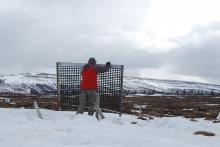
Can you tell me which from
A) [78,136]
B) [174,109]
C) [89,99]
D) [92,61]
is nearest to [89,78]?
[92,61]

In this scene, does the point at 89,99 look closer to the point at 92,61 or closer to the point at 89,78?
the point at 89,78

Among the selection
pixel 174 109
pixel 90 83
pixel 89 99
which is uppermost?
pixel 90 83

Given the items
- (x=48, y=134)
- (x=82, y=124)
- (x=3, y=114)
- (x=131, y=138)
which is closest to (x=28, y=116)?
(x=3, y=114)

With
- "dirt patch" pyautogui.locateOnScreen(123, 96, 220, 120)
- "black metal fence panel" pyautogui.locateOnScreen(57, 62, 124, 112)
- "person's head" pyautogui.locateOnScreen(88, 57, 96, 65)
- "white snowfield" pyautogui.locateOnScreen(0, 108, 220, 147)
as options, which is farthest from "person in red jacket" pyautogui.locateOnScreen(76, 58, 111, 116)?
"dirt patch" pyautogui.locateOnScreen(123, 96, 220, 120)

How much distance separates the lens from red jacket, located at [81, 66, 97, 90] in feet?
59.6

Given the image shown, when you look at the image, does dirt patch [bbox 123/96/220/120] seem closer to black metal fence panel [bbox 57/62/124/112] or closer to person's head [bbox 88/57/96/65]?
black metal fence panel [bbox 57/62/124/112]

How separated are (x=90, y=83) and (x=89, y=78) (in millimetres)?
201

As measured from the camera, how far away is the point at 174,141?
38.5ft

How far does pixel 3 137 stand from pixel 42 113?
553cm

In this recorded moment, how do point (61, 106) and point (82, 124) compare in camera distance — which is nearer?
point (82, 124)

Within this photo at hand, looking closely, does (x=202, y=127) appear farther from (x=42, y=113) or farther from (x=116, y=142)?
(x=116, y=142)

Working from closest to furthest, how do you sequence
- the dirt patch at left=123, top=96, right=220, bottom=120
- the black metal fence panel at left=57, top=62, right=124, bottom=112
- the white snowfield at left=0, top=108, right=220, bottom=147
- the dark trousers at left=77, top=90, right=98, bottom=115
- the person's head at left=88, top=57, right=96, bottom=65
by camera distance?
the white snowfield at left=0, top=108, right=220, bottom=147 → the person's head at left=88, top=57, right=96, bottom=65 → the dark trousers at left=77, top=90, right=98, bottom=115 → the black metal fence panel at left=57, top=62, right=124, bottom=112 → the dirt patch at left=123, top=96, right=220, bottom=120

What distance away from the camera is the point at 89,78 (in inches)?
717

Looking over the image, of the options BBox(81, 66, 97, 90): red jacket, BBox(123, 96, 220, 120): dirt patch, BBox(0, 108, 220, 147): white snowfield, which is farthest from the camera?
BBox(123, 96, 220, 120): dirt patch
